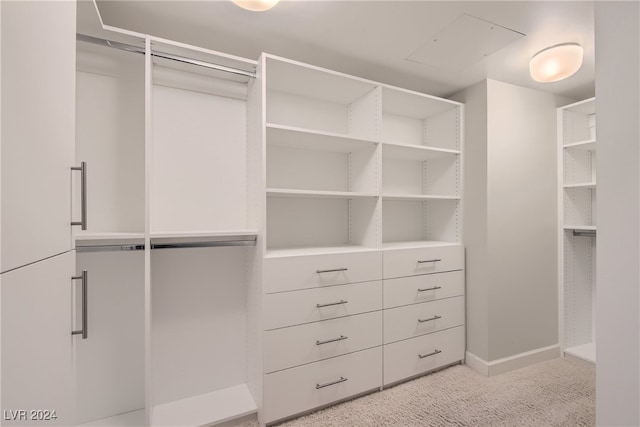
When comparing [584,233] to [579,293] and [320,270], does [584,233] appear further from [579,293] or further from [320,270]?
[320,270]

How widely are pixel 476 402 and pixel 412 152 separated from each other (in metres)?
1.83

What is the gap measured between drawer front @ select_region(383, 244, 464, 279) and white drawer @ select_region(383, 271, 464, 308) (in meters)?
0.04

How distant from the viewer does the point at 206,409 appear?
5.80ft

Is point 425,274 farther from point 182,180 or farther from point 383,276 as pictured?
point 182,180

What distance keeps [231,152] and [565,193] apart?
287cm

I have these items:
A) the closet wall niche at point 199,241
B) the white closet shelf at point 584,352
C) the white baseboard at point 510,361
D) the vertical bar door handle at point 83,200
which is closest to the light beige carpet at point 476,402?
the white baseboard at point 510,361

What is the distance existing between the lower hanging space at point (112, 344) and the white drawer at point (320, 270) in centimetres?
82

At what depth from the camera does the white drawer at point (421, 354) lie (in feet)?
6.84

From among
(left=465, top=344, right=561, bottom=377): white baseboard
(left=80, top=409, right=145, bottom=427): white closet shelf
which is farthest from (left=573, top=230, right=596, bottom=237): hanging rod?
(left=80, top=409, right=145, bottom=427): white closet shelf

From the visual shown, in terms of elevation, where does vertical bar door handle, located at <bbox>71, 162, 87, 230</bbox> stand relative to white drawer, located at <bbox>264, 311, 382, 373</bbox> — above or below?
above

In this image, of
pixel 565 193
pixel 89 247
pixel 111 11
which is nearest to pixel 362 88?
pixel 111 11

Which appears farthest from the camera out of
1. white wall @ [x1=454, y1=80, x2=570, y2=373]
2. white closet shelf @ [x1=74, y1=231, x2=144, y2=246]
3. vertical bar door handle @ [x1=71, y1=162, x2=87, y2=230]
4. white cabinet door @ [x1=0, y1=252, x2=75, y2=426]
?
white wall @ [x1=454, y1=80, x2=570, y2=373]

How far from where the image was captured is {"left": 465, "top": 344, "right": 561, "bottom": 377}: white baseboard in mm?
2268

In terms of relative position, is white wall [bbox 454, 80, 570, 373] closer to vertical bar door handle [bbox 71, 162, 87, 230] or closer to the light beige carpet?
the light beige carpet
